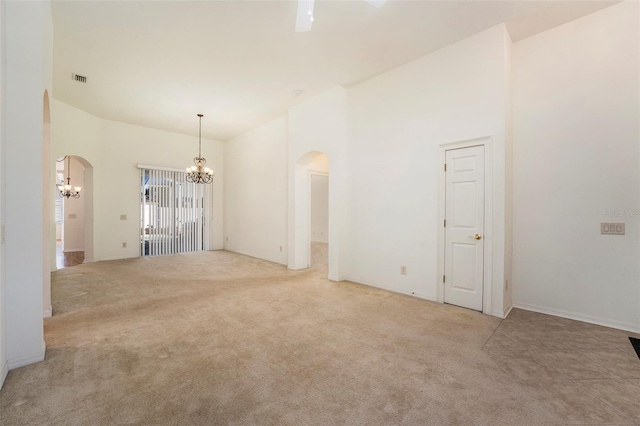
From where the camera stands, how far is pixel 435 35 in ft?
11.3

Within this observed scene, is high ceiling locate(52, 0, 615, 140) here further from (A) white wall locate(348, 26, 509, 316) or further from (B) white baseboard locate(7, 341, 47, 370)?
(B) white baseboard locate(7, 341, 47, 370)

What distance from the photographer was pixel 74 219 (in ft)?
30.2

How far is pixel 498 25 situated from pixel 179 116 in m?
6.24

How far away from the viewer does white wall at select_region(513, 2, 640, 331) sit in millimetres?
2920

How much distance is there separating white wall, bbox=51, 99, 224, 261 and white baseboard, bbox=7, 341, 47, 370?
530 centimetres

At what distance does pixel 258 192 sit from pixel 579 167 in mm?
6195

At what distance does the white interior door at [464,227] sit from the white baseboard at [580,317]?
0.63 metres

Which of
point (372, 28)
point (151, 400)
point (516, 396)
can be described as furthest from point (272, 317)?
point (372, 28)

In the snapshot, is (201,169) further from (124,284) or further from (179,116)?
(124,284)

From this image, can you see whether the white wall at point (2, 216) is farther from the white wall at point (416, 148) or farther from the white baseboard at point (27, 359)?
the white wall at point (416, 148)

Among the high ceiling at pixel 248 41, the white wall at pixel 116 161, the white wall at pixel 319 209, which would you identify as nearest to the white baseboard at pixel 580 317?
the high ceiling at pixel 248 41

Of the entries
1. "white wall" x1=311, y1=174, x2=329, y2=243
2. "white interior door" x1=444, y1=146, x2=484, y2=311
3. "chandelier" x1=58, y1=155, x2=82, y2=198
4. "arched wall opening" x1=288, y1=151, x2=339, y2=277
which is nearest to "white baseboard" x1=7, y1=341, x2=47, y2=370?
"arched wall opening" x1=288, y1=151, x2=339, y2=277

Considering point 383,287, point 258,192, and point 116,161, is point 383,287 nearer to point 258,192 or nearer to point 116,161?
point 258,192

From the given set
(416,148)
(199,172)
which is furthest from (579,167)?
(199,172)
